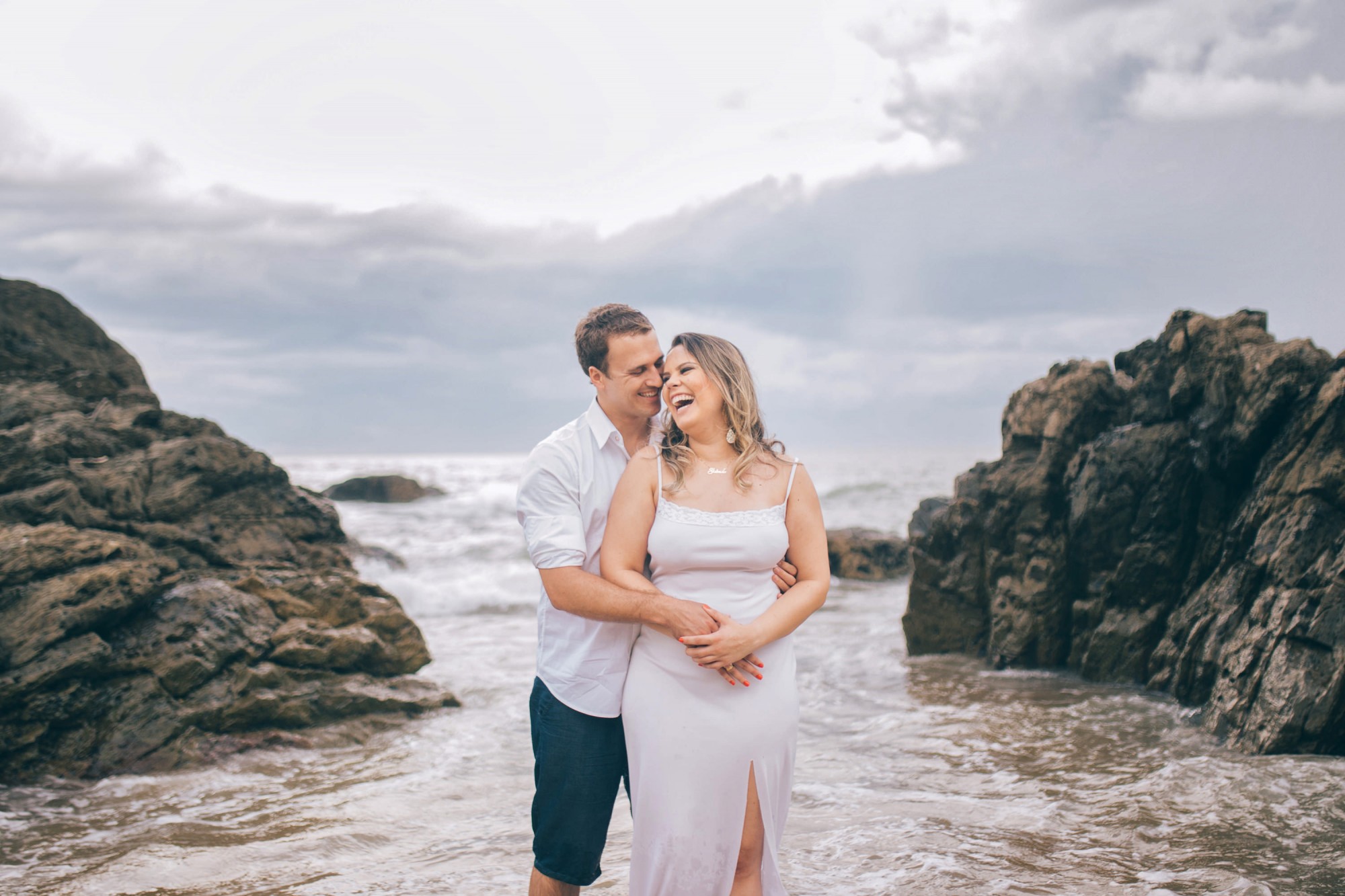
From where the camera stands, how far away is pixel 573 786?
10.9 feet

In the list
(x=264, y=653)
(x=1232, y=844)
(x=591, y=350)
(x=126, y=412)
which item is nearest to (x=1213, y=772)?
(x=1232, y=844)

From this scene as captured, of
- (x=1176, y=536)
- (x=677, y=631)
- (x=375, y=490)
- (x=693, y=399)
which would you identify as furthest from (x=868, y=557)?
(x=375, y=490)

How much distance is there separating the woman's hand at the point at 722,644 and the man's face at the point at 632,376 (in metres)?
0.97

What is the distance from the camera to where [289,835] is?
17.6ft

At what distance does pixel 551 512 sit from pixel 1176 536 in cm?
672

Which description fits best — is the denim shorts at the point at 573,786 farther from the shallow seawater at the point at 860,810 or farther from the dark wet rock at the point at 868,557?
the dark wet rock at the point at 868,557

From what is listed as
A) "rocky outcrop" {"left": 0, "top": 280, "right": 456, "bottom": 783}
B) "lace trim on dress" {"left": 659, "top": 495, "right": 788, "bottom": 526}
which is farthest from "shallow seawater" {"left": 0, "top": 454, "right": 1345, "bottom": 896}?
"lace trim on dress" {"left": 659, "top": 495, "right": 788, "bottom": 526}

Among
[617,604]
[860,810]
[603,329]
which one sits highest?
[603,329]

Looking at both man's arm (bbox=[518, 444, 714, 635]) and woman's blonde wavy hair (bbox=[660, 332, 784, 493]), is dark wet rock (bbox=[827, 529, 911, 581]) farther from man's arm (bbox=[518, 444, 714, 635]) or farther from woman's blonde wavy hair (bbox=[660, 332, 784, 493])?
man's arm (bbox=[518, 444, 714, 635])

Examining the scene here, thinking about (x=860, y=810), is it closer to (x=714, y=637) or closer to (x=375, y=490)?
(x=714, y=637)

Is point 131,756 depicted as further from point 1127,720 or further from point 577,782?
point 1127,720

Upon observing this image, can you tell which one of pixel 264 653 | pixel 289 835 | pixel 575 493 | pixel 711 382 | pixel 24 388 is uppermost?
pixel 24 388

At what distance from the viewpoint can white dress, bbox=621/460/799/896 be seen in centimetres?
306

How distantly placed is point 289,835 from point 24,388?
4.97 m
